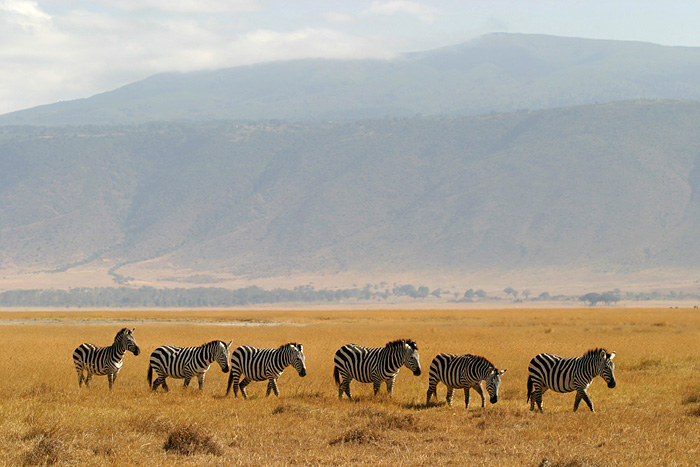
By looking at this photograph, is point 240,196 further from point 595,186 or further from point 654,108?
point 654,108

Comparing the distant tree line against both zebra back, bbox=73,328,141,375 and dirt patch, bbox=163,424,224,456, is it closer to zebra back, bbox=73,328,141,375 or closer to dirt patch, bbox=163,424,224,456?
zebra back, bbox=73,328,141,375

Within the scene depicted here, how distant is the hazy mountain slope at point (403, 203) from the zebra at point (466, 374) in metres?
129

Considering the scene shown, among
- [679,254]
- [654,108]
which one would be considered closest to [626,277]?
[679,254]

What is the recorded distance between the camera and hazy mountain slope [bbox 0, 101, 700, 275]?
148 meters

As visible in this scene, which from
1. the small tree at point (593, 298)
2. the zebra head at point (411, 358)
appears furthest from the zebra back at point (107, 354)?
the small tree at point (593, 298)

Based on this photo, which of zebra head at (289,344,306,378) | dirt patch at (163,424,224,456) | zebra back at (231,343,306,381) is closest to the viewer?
dirt patch at (163,424,224,456)

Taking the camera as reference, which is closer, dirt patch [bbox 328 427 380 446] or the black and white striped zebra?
dirt patch [bbox 328 427 380 446]

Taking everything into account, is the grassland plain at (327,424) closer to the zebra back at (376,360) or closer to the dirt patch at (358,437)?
the dirt patch at (358,437)

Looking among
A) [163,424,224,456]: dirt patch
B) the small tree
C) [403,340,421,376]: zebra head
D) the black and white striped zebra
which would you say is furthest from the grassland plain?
the small tree

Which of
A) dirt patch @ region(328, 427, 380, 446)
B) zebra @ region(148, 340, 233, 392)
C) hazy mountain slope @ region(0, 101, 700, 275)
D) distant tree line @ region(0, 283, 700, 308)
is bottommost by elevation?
dirt patch @ region(328, 427, 380, 446)

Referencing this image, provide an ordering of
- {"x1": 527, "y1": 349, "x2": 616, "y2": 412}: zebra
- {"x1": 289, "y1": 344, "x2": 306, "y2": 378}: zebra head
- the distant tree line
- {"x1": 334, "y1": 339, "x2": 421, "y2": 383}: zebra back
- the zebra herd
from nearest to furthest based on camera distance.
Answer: {"x1": 527, "y1": 349, "x2": 616, "y2": 412}: zebra, the zebra herd, {"x1": 334, "y1": 339, "x2": 421, "y2": 383}: zebra back, {"x1": 289, "y1": 344, "x2": 306, "y2": 378}: zebra head, the distant tree line

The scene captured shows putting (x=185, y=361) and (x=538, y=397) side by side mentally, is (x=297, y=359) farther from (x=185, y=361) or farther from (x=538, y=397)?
(x=538, y=397)

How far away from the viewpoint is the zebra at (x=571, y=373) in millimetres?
15758

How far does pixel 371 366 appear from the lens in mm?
17500
